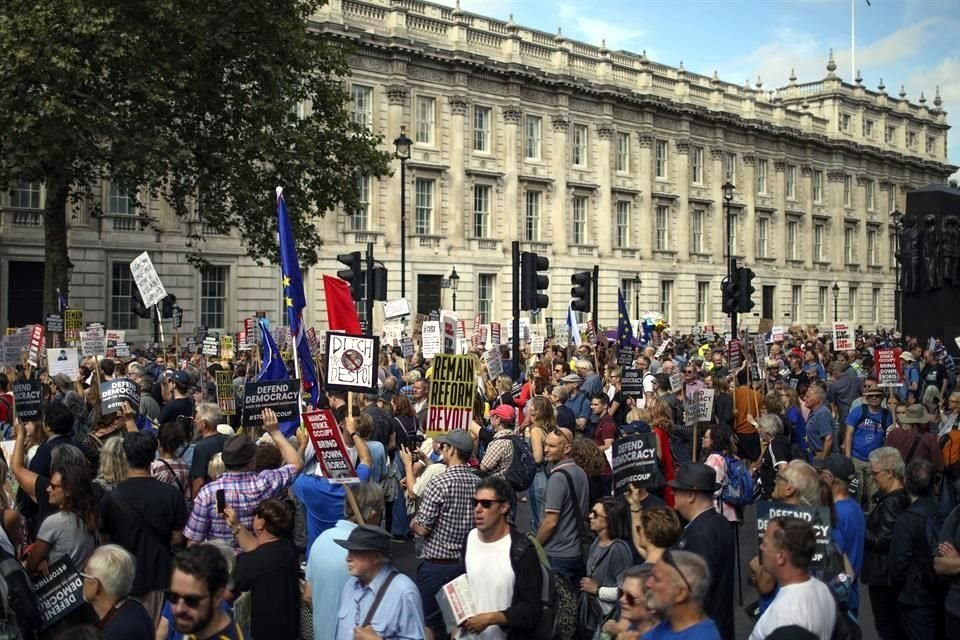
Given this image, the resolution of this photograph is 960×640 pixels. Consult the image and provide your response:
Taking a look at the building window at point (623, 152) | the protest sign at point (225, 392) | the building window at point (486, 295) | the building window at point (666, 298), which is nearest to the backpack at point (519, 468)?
the protest sign at point (225, 392)

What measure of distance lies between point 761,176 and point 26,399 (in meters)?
56.2

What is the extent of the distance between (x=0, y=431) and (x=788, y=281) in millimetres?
57120

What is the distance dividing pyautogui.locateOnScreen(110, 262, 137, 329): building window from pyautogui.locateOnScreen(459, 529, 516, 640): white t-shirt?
31568 mm

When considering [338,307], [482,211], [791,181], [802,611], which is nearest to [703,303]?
[791,181]

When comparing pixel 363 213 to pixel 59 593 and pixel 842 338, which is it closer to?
pixel 842 338

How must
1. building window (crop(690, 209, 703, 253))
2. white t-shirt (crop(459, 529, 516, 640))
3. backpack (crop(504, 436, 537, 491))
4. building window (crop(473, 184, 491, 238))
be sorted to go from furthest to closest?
building window (crop(690, 209, 703, 253)) → building window (crop(473, 184, 491, 238)) → backpack (crop(504, 436, 537, 491)) → white t-shirt (crop(459, 529, 516, 640))

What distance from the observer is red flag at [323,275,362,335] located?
12778 mm

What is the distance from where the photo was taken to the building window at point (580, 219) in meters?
50.9

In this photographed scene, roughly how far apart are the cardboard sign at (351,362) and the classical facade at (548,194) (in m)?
24.9

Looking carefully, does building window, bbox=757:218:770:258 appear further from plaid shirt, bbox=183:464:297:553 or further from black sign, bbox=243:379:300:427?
plaid shirt, bbox=183:464:297:553

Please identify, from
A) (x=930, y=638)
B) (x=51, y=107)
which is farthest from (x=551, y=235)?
(x=930, y=638)

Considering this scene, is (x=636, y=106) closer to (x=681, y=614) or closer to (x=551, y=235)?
(x=551, y=235)

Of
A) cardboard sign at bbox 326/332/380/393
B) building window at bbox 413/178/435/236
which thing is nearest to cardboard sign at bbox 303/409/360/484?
cardboard sign at bbox 326/332/380/393

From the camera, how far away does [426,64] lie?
1759 inches
